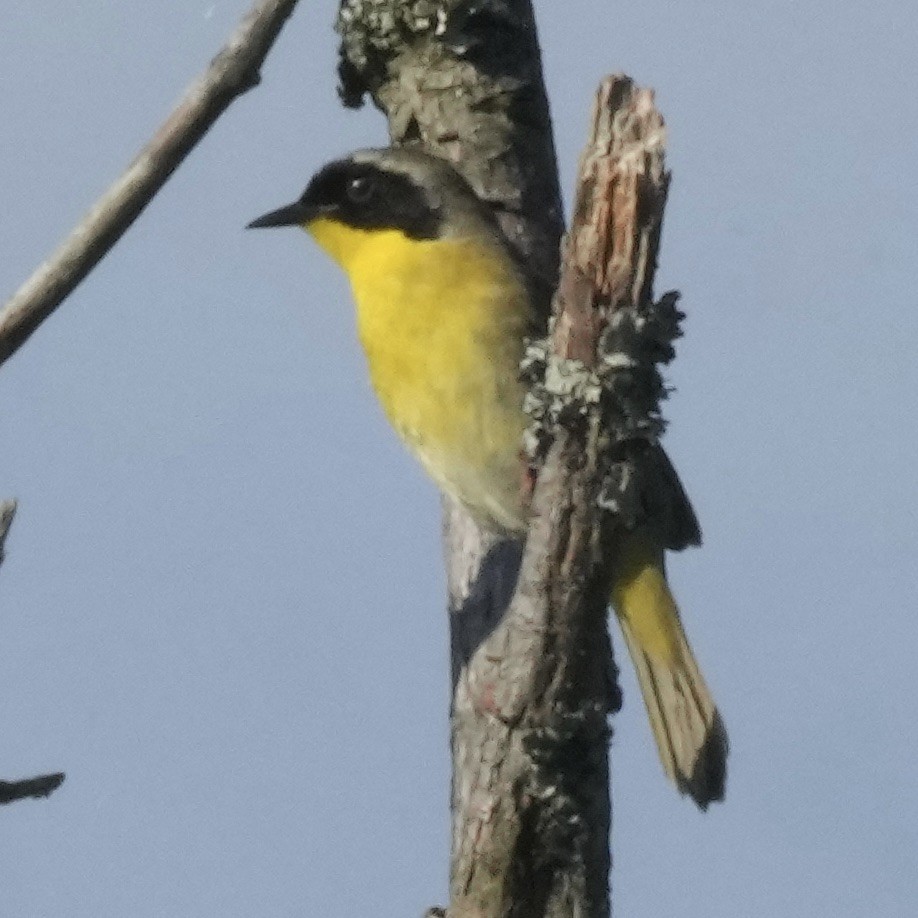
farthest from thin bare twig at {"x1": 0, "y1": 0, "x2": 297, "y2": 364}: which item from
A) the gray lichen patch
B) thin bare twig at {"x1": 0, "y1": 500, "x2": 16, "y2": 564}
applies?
the gray lichen patch

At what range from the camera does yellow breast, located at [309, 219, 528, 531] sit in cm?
537

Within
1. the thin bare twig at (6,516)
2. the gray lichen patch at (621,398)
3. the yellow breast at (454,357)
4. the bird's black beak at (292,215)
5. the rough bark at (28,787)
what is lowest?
the rough bark at (28,787)

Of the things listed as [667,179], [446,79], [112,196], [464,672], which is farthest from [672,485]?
[112,196]

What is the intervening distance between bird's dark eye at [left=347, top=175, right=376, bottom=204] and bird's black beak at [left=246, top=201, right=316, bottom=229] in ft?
0.44

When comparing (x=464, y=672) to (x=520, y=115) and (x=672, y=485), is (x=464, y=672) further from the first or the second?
(x=520, y=115)

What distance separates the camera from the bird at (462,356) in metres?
5.37

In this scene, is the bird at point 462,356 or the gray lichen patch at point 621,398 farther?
the bird at point 462,356

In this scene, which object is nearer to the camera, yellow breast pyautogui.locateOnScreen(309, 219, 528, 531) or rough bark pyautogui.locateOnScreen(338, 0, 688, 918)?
rough bark pyautogui.locateOnScreen(338, 0, 688, 918)

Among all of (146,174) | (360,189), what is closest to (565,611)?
(146,174)

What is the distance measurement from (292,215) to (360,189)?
0.69 feet

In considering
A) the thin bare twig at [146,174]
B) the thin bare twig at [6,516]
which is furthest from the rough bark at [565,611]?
the thin bare twig at [6,516]

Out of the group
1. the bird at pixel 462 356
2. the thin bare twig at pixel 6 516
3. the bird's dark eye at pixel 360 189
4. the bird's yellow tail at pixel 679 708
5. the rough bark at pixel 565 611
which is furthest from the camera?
the bird's dark eye at pixel 360 189

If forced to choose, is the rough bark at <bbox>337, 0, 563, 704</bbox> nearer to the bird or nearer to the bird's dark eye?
the bird

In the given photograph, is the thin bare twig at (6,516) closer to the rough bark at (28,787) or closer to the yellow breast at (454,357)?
the rough bark at (28,787)
